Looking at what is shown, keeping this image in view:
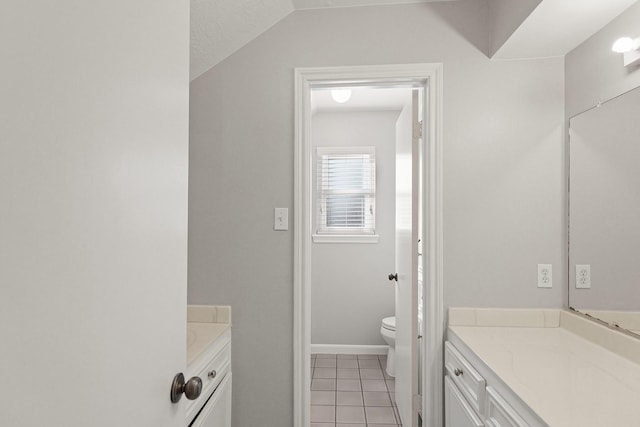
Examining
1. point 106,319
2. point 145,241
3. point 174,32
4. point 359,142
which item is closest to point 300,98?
point 174,32

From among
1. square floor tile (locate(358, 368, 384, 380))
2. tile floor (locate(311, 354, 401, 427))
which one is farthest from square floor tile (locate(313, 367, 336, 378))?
square floor tile (locate(358, 368, 384, 380))

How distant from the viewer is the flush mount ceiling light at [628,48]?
1.28 metres

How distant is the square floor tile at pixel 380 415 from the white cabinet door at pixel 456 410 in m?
0.85

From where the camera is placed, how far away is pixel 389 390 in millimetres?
2910

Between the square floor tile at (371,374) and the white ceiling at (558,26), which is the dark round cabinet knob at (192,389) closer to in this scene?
the white ceiling at (558,26)

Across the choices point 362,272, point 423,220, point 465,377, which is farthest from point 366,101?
point 465,377

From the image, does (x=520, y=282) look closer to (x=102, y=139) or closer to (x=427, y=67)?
(x=427, y=67)

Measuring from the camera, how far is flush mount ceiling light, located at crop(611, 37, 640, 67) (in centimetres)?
128

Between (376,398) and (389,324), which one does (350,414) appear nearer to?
(376,398)

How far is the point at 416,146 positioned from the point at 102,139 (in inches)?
68.6

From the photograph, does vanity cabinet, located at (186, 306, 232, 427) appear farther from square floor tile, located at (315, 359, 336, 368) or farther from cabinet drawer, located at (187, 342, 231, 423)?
square floor tile, located at (315, 359, 336, 368)

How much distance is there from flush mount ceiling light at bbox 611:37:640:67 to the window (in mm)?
2384

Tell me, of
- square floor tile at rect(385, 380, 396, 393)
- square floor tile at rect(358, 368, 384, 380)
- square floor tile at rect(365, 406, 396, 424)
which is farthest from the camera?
square floor tile at rect(358, 368, 384, 380)

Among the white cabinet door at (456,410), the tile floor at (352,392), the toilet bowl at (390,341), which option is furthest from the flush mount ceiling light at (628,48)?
the toilet bowl at (390,341)
